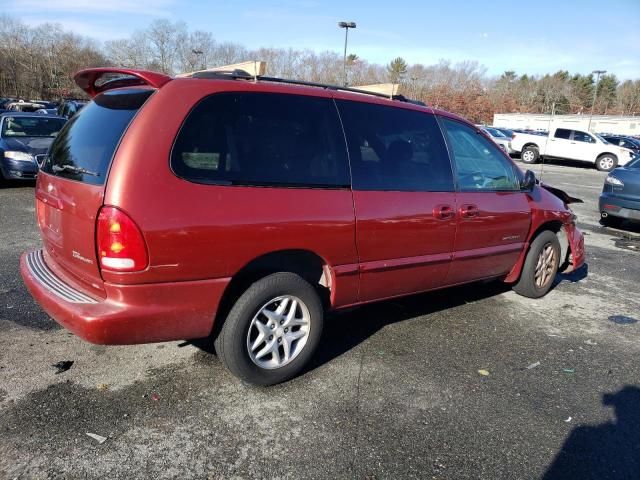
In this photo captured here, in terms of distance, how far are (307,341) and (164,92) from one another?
5.72 feet

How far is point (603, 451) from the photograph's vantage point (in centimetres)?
267

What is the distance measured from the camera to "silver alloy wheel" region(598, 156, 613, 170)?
2278 cm

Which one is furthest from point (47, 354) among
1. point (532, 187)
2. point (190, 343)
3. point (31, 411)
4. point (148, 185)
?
point (532, 187)

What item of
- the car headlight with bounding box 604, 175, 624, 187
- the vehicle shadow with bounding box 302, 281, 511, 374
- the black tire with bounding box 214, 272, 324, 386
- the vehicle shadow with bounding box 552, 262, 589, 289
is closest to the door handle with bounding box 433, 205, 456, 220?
the vehicle shadow with bounding box 302, 281, 511, 374

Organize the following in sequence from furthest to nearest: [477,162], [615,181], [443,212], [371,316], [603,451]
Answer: [615,181] → [371,316] → [477,162] → [443,212] → [603,451]

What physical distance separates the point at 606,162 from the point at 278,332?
79.8ft

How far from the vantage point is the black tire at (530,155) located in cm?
2466

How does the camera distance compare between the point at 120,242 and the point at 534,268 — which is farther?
the point at 534,268

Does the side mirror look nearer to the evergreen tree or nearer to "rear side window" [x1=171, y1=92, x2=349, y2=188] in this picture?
"rear side window" [x1=171, y1=92, x2=349, y2=188]

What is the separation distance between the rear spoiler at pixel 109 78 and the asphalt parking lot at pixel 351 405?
1.82 meters

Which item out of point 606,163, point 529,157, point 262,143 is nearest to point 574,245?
point 262,143

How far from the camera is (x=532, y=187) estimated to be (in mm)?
4719

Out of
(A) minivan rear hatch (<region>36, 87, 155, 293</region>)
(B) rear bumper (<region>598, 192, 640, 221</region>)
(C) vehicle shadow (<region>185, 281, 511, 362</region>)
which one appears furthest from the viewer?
(B) rear bumper (<region>598, 192, 640, 221</region>)

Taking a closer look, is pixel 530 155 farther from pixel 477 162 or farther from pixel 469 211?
pixel 469 211
